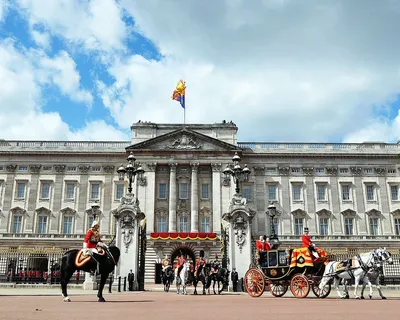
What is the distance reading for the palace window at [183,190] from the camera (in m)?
49.5

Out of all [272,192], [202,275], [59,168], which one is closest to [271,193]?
[272,192]

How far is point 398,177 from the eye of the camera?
50469mm

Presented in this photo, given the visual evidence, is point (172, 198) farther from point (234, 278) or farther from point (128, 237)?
point (234, 278)

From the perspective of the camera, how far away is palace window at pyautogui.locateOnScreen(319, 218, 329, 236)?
4862cm

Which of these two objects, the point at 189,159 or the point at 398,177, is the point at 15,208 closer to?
the point at 189,159

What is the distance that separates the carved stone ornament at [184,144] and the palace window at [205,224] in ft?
28.3

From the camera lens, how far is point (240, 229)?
2128 centimetres

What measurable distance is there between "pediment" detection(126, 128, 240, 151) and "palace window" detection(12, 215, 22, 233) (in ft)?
49.7

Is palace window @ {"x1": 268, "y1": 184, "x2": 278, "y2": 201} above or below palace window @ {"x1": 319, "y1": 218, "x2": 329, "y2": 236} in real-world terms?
above

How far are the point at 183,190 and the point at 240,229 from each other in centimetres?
2876

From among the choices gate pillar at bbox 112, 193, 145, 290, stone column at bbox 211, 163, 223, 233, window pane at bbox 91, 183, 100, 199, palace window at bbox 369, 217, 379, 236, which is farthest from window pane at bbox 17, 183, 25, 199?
palace window at bbox 369, 217, 379, 236

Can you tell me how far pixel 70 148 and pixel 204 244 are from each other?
20.7 metres

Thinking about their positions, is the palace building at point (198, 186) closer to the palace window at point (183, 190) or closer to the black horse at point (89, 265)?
the palace window at point (183, 190)

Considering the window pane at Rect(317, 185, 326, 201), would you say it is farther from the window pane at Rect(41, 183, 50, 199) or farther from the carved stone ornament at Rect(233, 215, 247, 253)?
the window pane at Rect(41, 183, 50, 199)
